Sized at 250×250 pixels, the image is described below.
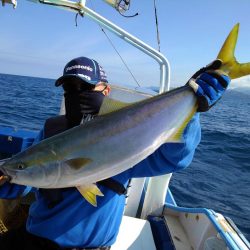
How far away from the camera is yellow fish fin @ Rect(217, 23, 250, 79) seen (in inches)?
102

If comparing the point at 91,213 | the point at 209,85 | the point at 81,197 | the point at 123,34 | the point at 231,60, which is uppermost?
the point at 231,60

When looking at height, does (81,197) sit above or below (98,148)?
below

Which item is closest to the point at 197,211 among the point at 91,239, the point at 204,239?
the point at 204,239

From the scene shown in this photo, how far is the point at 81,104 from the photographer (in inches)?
114

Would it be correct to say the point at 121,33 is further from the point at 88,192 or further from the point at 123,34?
the point at 88,192

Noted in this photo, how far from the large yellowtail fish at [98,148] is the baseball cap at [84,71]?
577mm

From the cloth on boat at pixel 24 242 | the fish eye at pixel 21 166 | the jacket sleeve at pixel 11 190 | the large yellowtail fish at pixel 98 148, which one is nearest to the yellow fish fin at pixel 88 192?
the large yellowtail fish at pixel 98 148

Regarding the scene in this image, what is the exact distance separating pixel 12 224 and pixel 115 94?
243 cm

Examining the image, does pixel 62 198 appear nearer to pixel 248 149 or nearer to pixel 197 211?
pixel 197 211

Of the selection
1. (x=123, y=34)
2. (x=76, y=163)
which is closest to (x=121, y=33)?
(x=123, y=34)

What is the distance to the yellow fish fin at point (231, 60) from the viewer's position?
8.50 ft

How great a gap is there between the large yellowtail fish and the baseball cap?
58 cm

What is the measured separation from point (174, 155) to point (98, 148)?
78 centimetres

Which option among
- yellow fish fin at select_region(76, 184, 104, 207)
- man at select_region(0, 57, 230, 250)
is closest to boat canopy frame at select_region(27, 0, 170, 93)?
man at select_region(0, 57, 230, 250)
